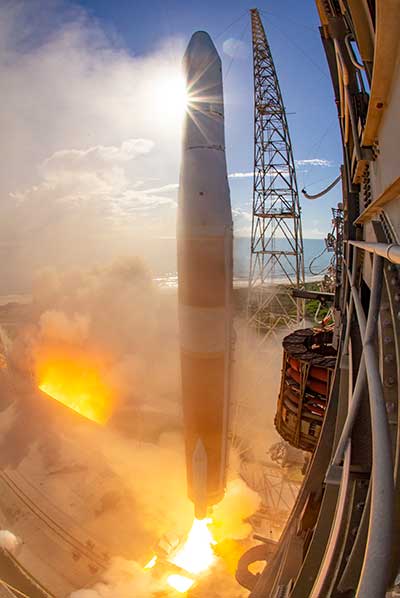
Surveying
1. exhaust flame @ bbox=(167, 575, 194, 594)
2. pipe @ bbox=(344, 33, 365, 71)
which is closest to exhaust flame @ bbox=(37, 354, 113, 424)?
exhaust flame @ bbox=(167, 575, 194, 594)

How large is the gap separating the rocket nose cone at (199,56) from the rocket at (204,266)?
0.9 inches

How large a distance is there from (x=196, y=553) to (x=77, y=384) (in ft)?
55.4

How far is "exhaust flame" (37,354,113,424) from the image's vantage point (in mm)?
23859

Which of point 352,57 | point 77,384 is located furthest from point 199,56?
point 77,384

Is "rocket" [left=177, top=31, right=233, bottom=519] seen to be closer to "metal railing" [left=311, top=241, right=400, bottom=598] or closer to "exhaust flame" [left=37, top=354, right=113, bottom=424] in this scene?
"metal railing" [left=311, top=241, right=400, bottom=598]

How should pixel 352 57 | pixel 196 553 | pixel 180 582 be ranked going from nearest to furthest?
1. pixel 352 57
2. pixel 180 582
3. pixel 196 553

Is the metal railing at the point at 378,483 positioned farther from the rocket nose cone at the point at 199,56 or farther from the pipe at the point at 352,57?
the rocket nose cone at the point at 199,56

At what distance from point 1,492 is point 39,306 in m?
23.4

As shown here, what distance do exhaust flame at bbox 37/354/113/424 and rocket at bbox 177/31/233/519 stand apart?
13712 mm

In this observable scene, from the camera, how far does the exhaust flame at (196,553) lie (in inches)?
461

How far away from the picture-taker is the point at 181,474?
16609mm

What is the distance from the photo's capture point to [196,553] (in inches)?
483

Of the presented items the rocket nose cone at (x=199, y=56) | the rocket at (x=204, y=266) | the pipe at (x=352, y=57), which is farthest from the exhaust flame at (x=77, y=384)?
the pipe at (x=352, y=57)

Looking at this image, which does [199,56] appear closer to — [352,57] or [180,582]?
[352,57]
